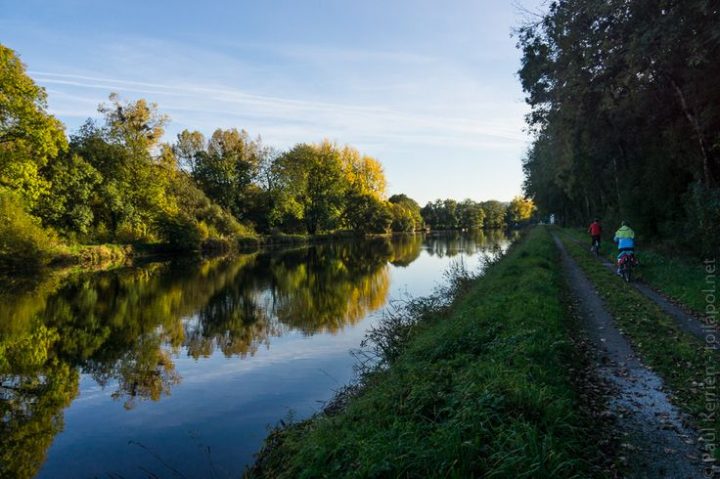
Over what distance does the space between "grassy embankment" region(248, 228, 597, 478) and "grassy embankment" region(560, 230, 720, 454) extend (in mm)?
1185

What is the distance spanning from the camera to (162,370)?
10602mm

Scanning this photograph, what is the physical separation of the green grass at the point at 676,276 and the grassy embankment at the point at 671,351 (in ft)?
2.74

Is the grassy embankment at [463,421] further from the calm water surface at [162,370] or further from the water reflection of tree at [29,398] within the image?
the water reflection of tree at [29,398]

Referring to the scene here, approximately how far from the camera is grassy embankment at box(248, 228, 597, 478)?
13.4 feet

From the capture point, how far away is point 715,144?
16.2 m

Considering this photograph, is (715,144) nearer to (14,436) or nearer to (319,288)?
(319,288)

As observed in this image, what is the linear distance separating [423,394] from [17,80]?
35.6 meters

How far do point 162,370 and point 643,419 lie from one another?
9477 millimetres

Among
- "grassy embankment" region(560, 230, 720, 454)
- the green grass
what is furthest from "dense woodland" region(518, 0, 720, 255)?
"grassy embankment" region(560, 230, 720, 454)

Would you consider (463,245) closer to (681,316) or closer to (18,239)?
(18,239)

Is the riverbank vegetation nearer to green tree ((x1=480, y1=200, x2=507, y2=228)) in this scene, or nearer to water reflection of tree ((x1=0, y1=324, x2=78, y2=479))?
water reflection of tree ((x1=0, y1=324, x2=78, y2=479))

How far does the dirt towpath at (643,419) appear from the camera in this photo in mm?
4246

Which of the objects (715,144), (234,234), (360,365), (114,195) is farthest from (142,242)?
(715,144)

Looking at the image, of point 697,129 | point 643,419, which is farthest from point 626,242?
point 643,419
